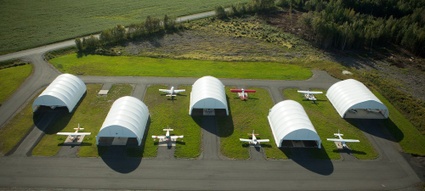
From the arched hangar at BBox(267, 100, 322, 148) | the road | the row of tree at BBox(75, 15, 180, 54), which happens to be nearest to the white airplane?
the road

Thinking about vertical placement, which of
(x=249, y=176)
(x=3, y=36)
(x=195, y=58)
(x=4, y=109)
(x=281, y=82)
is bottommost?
(x=249, y=176)

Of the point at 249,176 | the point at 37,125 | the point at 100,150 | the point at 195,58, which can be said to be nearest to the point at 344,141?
the point at 249,176

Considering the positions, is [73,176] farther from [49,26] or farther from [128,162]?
[49,26]

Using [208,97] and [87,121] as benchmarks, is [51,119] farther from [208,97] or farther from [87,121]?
[208,97]

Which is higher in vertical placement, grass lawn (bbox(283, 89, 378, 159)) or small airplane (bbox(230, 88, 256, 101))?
small airplane (bbox(230, 88, 256, 101))

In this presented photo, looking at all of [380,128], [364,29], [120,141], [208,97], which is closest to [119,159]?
[120,141]

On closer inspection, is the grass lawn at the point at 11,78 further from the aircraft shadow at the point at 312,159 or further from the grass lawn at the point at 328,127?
the grass lawn at the point at 328,127

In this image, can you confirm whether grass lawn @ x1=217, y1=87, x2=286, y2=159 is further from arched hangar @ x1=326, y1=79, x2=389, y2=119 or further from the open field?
the open field
